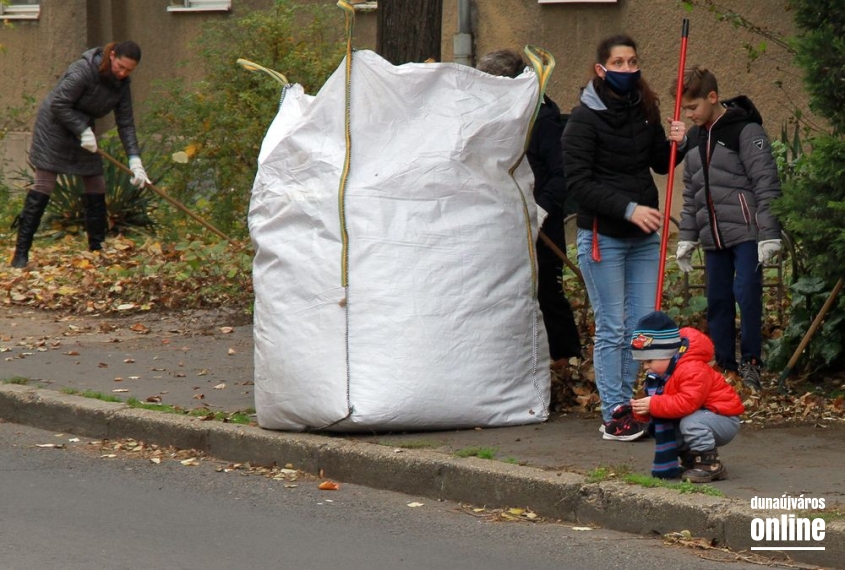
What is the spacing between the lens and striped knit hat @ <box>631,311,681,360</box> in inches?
224

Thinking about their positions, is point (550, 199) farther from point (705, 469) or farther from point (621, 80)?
point (705, 469)

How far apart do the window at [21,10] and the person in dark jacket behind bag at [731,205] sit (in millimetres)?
15460

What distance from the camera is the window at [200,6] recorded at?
1859 cm

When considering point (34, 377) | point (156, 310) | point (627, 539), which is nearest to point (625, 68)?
point (627, 539)

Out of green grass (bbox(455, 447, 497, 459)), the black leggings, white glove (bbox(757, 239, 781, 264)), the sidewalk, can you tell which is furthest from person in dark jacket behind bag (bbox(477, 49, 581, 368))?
the black leggings

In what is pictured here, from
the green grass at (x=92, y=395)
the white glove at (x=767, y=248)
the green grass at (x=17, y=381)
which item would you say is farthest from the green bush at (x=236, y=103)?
the white glove at (x=767, y=248)

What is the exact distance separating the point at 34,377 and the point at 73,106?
4188 mm

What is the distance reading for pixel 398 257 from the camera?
6.66 meters

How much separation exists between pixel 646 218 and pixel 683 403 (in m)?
1.08

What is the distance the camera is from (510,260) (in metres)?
6.86

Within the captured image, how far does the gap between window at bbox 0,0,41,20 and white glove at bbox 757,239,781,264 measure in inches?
629

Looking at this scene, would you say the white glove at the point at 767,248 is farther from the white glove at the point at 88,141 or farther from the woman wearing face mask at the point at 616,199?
the white glove at the point at 88,141

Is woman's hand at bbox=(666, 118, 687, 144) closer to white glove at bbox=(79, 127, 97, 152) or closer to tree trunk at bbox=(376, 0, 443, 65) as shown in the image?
tree trunk at bbox=(376, 0, 443, 65)

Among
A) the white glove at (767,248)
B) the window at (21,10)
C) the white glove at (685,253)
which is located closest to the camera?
the white glove at (767,248)
